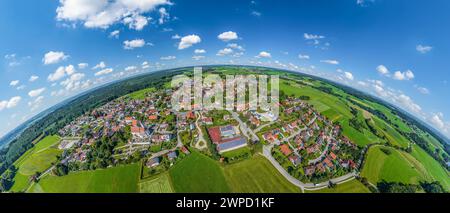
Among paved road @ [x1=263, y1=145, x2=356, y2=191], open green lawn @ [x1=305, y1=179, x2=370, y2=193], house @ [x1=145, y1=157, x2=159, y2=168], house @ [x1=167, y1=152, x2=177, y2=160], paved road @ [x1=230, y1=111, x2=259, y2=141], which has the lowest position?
open green lawn @ [x1=305, y1=179, x2=370, y2=193]

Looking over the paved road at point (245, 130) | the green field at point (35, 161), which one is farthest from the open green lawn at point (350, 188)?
the green field at point (35, 161)

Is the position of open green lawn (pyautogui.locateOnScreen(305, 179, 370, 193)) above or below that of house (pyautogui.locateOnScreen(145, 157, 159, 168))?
below

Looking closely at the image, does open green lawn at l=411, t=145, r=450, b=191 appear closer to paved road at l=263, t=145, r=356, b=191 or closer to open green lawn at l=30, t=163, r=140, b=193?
paved road at l=263, t=145, r=356, b=191

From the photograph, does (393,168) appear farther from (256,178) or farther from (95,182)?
(95,182)

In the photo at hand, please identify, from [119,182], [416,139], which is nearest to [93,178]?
[119,182]

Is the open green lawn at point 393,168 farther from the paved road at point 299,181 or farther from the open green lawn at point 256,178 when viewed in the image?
the open green lawn at point 256,178

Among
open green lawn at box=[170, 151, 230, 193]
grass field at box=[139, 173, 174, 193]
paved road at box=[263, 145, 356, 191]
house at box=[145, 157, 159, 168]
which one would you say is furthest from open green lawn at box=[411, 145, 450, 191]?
house at box=[145, 157, 159, 168]
